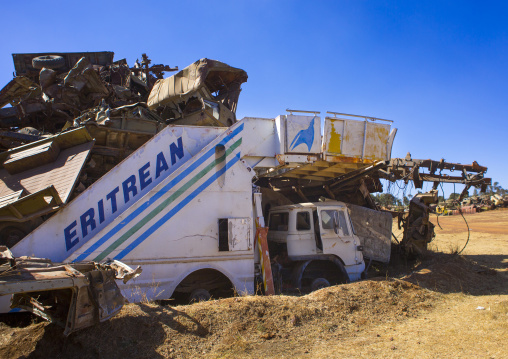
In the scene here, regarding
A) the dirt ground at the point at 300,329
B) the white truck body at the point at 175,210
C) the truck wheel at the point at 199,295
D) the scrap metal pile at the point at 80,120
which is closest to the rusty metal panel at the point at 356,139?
the white truck body at the point at 175,210

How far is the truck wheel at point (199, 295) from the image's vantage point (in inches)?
235

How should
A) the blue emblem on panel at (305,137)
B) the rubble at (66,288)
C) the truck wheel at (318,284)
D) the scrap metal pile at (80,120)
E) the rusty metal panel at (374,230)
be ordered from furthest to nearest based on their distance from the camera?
the rusty metal panel at (374,230) → the blue emblem on panel at (305,137) → the truck wheel at (318,284) → the scrap metal pile at (80,120) → the rubble at (66,288)

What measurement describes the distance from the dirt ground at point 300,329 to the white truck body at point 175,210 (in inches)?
38.7

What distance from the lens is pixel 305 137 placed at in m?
7.53

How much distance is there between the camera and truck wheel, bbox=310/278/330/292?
24.0 ft

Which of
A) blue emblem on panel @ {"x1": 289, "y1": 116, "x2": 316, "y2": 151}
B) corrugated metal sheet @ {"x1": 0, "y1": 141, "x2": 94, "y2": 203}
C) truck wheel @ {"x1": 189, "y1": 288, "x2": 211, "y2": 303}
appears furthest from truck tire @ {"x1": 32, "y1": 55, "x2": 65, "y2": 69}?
truck wheel @ {"x1": 189, "y1": 288, "x2": 211, "y2": 303}

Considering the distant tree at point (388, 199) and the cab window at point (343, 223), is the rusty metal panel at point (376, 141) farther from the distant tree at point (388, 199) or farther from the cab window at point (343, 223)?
the distant tree at point (388, 199)

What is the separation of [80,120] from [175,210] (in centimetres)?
493

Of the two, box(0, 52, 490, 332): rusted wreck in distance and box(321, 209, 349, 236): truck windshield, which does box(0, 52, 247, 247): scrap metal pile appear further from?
box(321, 209, 349, 236): truck windshield

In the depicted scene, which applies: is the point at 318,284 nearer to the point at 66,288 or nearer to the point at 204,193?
the point at 204,193

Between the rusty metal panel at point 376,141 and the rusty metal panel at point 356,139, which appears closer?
the rusty metal panel at point 356,139

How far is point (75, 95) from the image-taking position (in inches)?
479

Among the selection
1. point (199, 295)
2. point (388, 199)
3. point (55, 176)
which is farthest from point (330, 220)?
point (55, 176)

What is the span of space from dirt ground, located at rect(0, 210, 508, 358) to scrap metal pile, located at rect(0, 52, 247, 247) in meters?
2.36
